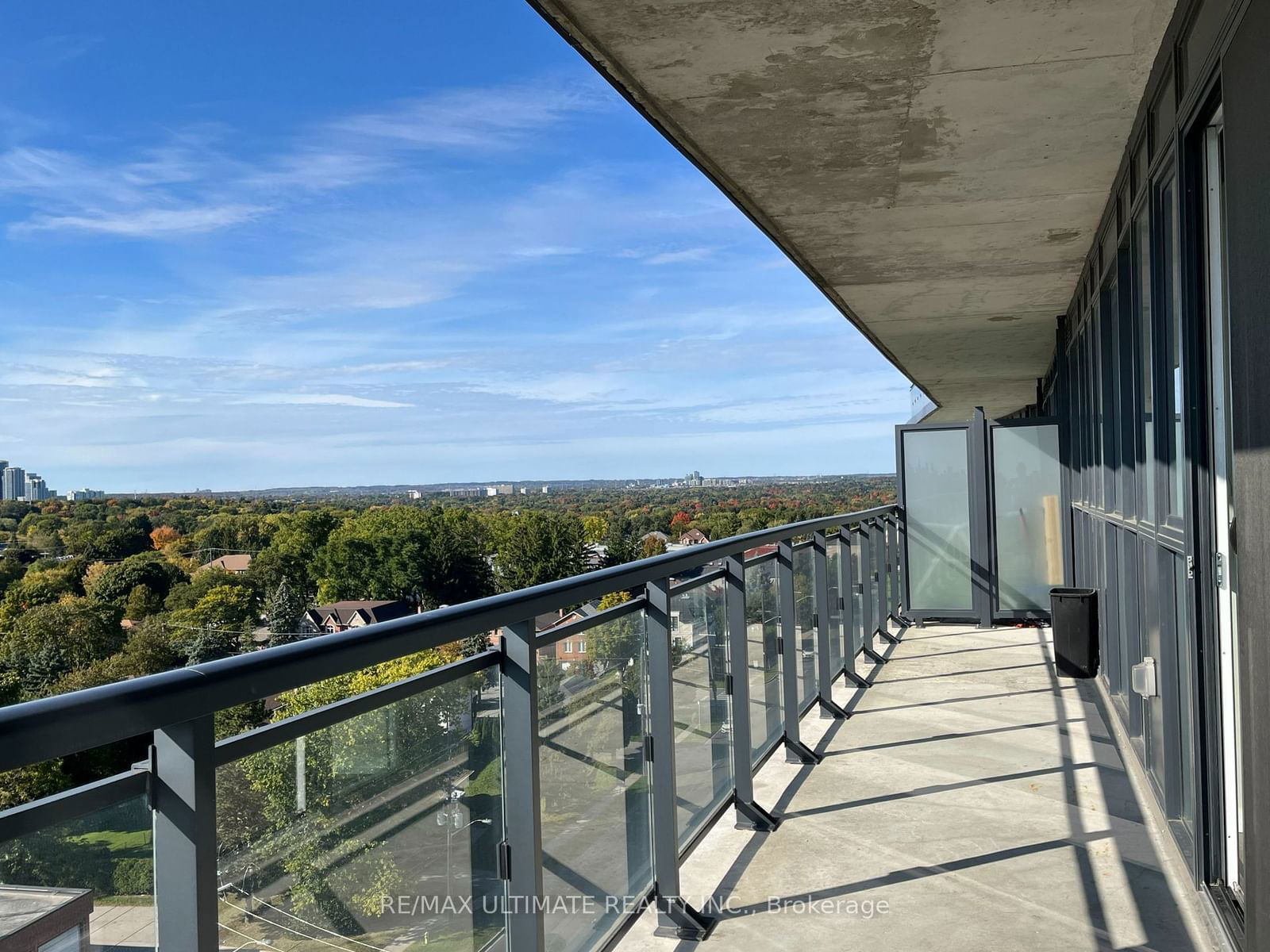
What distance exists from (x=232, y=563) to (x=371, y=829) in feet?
214

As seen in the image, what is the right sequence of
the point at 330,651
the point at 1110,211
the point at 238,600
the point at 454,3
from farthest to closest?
the point at 454,3 < the point at 238,600 < the point at 1110,211 < the point at 330,651

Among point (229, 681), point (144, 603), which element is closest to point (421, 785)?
point (229, 681)

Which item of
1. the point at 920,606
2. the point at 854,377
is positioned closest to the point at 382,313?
the point at 854,377

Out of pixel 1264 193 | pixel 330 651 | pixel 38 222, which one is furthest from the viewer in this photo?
pixel 38 222

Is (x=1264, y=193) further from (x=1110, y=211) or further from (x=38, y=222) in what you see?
(x=38, y=222)

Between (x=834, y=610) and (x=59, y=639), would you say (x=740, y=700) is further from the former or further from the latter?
(x=59, y=639)

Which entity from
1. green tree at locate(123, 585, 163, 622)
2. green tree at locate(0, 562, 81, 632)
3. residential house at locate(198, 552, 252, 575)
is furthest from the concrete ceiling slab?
residential house at locate(198, 552, 252, 575)

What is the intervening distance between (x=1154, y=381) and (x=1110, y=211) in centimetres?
188

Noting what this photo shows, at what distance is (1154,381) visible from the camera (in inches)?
148

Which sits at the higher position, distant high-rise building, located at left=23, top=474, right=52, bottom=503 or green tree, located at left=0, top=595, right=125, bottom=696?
distant high-rise building, located at left=23, top=474, right=52, bottom=503

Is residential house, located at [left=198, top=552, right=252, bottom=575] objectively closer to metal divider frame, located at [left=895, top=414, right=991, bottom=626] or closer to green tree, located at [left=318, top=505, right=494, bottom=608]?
green tree, located at [left=318, top=505, right=494, bottom=608]

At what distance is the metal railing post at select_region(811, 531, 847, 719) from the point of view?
5.59 m

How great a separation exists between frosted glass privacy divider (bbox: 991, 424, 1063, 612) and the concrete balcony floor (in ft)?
11.6

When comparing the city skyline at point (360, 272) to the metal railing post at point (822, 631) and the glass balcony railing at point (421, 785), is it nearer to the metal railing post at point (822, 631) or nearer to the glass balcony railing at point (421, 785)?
the metal railing post at point (822, 631)
